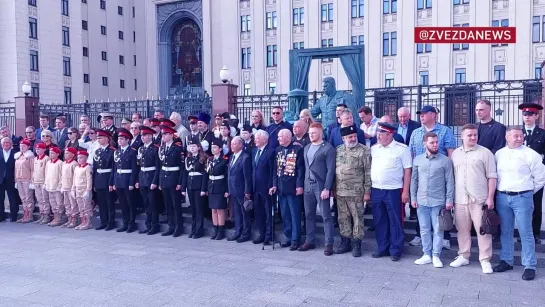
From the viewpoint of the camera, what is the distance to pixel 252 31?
38.7 meters

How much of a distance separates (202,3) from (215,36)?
3.10 m

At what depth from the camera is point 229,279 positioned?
626 cm

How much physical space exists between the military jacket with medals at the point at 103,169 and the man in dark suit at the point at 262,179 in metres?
3.05

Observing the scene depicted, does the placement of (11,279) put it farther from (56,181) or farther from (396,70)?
(396,70)

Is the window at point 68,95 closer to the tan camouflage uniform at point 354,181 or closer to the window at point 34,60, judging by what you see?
the window at point 34,60

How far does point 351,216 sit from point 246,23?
34023 millimetres

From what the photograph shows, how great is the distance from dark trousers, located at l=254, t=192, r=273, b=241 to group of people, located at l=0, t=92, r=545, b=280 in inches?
0.7

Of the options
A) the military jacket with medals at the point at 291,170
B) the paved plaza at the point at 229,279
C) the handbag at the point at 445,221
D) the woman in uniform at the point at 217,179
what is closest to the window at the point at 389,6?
the woman in uniform at the point at 217,179

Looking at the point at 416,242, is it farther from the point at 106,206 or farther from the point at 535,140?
the point at 106,206

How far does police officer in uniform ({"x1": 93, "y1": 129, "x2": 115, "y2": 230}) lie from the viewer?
377 inches

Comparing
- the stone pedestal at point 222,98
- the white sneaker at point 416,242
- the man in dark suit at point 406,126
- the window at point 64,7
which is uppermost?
the window at point 64,7

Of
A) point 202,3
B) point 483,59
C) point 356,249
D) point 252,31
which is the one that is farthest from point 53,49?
point 356,249

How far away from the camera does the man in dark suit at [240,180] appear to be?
8195 mm

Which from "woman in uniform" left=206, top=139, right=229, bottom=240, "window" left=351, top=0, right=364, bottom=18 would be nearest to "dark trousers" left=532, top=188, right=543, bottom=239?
"woman in uniform" left=206, top=139, right=229, bottom=240
